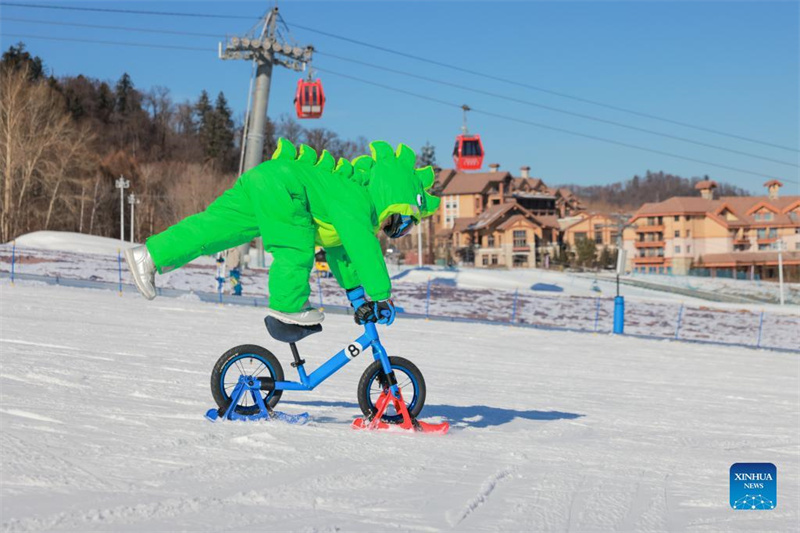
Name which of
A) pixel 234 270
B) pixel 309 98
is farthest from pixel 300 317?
pixel 309 98

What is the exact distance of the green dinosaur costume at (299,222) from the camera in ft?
20.2

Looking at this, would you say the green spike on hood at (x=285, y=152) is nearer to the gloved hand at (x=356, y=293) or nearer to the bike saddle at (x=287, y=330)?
the gloved hand at (x=356, y=293)

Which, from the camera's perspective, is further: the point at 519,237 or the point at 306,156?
the point at 519,237

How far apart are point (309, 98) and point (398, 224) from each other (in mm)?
26200

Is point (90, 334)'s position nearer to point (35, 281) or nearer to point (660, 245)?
point (35, 281)

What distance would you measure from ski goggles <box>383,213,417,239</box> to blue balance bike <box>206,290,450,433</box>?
1.93 ft

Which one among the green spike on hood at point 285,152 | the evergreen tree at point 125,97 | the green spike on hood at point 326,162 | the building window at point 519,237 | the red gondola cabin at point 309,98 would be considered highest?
the evergreen tree at point 125,97

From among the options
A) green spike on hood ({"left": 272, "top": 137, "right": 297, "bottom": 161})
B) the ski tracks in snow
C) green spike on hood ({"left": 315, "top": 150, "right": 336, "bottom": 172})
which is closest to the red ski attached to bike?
the ski tracks in snow

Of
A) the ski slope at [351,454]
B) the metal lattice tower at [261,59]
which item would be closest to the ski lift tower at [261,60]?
the metal lattice tower at [261,59]

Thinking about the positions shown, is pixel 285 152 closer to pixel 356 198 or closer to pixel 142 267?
pixel 356 198

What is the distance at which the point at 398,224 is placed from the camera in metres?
6.75
